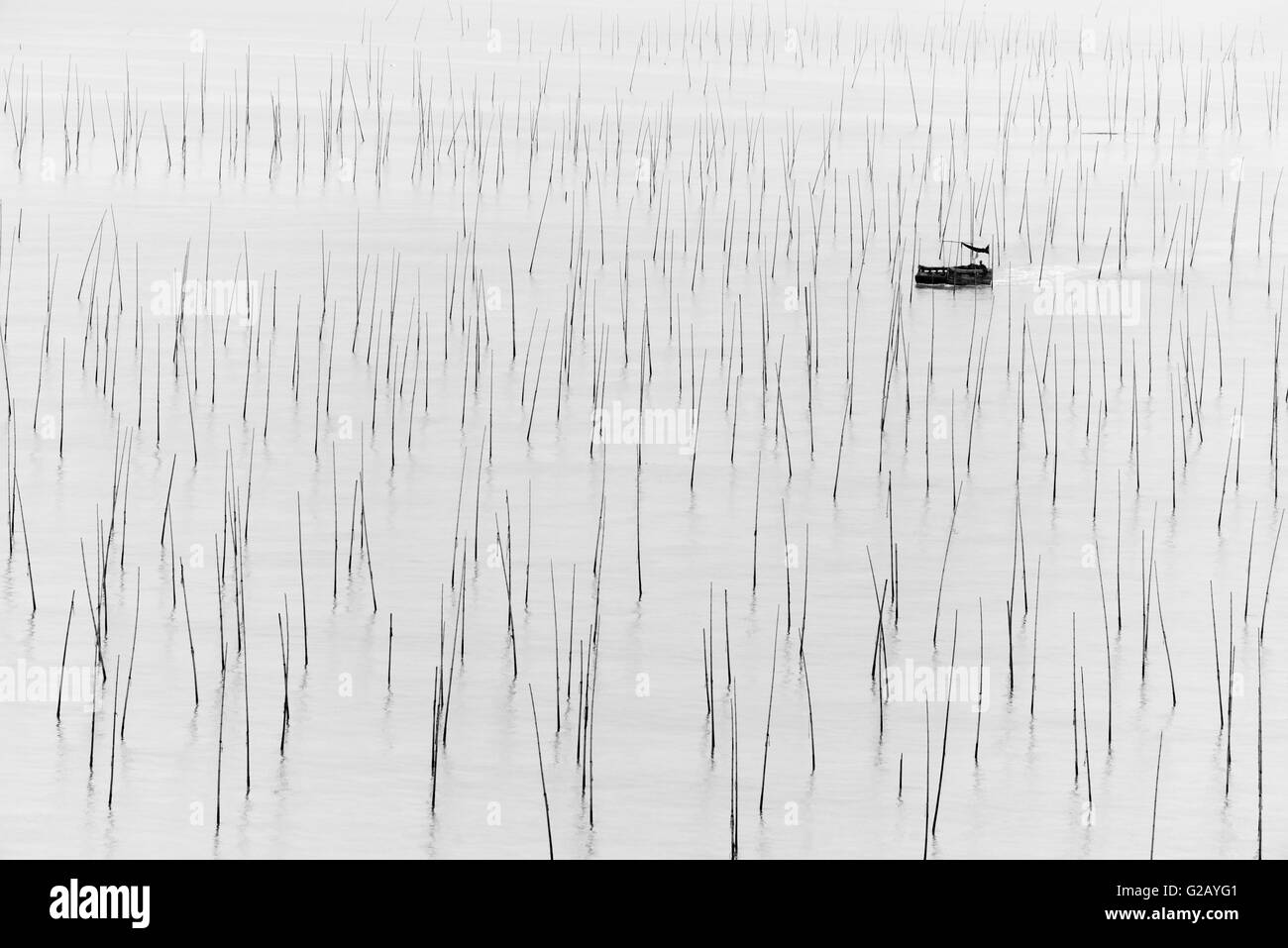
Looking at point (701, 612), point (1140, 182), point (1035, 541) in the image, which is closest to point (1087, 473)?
point (1035, 541)

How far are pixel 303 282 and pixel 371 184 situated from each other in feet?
6.28

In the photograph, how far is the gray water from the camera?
3.12 metres

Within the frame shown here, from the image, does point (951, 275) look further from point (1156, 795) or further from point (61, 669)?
point (61, 669)

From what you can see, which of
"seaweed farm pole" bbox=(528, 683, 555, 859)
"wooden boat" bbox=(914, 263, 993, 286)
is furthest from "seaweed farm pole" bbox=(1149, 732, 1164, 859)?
"wooden boat" bbox=(914, 263, 993, 286)

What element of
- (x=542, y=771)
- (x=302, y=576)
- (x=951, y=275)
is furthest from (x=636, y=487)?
(x=951, y=275)

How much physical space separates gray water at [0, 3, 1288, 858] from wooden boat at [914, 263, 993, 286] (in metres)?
0.06

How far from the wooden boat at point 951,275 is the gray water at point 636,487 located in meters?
0.06

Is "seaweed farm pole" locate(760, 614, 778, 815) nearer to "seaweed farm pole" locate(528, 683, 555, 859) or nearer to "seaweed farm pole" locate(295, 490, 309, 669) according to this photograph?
"seaweed farm pole" locate(528, 683, 555, 859)

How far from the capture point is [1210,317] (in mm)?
6039

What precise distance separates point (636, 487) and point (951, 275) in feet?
7.50

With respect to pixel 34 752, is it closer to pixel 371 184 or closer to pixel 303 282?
pixel 303 282

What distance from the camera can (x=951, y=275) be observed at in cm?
633

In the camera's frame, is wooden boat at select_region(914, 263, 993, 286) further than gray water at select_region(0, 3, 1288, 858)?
Yes

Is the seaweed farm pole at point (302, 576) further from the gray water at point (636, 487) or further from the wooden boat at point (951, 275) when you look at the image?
the wooden boat at point (951, 275)
